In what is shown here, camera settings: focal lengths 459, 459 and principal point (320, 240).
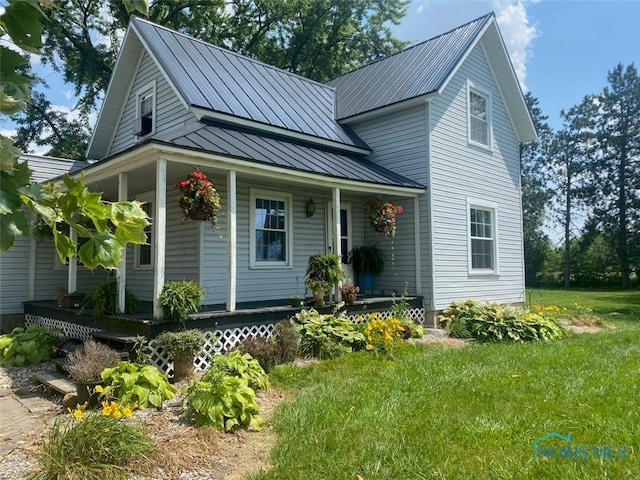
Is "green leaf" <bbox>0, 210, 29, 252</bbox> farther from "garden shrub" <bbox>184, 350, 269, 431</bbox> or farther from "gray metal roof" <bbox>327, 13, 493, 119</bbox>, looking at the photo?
"gray metal roof" <bbox>327, 13, 493, 119</bbox>

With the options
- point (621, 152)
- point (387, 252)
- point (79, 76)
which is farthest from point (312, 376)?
point (621, 152)

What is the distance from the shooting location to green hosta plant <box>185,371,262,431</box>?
14.0 feet

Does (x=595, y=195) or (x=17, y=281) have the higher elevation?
(x=595, y=195)

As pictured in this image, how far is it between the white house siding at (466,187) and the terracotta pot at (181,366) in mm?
6298

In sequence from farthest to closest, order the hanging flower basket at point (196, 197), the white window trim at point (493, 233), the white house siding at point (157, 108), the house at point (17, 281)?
1. the white window trim at point (493, 233)
2. the house at point (17, 281)
3. the white house siding at point (157, 108)
4. the hanging flower basket at point (196, 197)

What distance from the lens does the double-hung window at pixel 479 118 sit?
1265cm

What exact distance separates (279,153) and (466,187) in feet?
18.4

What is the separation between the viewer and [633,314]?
46.8 ft

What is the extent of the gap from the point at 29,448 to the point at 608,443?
4.91 m

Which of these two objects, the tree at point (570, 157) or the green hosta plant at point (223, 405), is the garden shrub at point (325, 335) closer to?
the green hosta plant at point (223, 405)

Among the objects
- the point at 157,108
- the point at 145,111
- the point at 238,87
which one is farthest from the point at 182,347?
the point at 145,111

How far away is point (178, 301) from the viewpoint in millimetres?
6391

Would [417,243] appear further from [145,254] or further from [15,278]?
[15,278]

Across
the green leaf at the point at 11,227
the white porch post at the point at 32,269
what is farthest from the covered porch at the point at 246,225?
the green leaf at the point at 11,227
